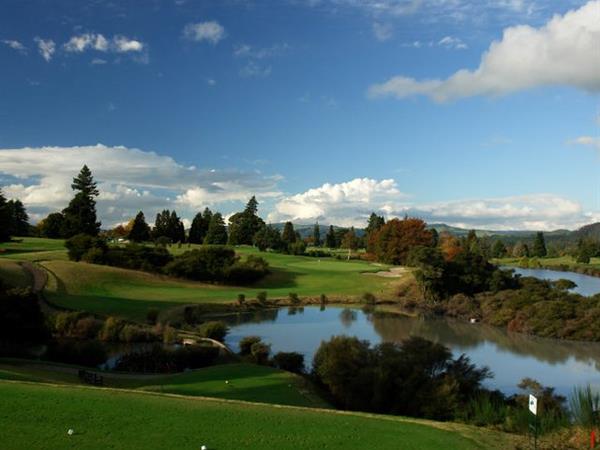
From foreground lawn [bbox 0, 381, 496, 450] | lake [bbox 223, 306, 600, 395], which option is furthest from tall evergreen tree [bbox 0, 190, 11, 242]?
foreground lawn [bbox 0, 381, 496, 450]

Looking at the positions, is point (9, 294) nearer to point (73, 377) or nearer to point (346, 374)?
point (73, 377)

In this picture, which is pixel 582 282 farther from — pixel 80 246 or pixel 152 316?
pixel 80 246

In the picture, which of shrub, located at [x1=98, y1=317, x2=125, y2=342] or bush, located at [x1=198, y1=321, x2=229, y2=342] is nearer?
shrub, located at [x1=98, y1=317, x2=125, y2=342]

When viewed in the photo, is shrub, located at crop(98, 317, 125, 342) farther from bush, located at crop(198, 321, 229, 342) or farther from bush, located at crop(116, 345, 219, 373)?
bush, located at crop(116, 345, 219, 373)

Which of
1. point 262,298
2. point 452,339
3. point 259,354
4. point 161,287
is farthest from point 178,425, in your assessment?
point 161,287

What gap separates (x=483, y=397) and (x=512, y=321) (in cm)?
2991

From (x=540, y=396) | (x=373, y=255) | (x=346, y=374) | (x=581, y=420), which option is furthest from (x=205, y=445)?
(x=373, y=255)

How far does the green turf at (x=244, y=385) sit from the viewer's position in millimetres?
18094

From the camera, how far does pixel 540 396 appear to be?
20016 millimetres

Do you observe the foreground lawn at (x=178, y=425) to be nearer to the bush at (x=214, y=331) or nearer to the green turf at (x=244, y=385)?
the green turf at (x=244, y=385)

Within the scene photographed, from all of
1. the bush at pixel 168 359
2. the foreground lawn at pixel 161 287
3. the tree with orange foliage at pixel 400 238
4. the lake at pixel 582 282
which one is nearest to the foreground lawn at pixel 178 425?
the bush at pixel 168 359

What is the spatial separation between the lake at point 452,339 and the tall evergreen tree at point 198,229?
51051 millimetres

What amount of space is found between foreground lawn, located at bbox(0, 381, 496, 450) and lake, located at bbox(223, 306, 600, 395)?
1650 centimetres

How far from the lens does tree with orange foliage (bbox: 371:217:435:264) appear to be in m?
86.7
